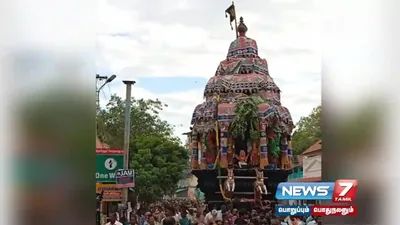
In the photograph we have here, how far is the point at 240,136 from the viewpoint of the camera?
160 inches

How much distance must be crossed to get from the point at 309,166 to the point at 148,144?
108 cm

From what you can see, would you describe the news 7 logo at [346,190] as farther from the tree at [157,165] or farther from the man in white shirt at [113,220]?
the man in white shirt at [113,220]

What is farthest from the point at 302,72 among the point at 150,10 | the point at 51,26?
the point at 51,26

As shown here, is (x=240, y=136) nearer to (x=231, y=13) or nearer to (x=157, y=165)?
(x=157, y=165)

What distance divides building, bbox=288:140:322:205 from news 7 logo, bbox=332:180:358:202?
132mm

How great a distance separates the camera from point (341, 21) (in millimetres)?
3900

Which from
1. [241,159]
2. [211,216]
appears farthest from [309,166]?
[211,216]

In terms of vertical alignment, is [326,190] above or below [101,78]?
below

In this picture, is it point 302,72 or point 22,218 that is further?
point 302,72

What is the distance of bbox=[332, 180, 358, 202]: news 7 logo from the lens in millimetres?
3824

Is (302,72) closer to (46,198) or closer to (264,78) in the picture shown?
(264,78)

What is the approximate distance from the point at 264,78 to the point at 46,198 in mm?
1624

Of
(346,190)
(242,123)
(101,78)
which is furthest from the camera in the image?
(242,123)

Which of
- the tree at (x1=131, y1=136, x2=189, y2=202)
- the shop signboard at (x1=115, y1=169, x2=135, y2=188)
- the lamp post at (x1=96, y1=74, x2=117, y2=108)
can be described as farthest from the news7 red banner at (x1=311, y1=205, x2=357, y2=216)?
the lamp post at (x1=96, y1=74, x2=117, y2=108)
